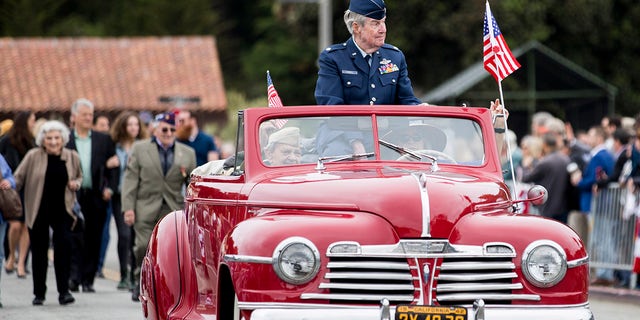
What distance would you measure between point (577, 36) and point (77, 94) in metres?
22.0

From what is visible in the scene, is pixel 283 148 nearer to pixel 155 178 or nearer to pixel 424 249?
pixel 424 249

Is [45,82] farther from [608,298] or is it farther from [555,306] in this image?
[555,306]

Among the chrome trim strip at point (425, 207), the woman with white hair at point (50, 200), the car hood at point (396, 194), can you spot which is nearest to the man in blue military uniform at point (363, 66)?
the car hood at point (396, 194)

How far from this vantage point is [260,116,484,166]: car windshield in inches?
333

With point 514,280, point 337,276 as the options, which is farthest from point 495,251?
point 337,276

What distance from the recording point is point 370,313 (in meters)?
6.92

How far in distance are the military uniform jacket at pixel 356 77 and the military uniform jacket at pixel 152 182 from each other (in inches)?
179

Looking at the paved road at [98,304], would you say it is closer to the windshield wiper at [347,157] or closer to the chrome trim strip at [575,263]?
the windshield wiper at [347,157]

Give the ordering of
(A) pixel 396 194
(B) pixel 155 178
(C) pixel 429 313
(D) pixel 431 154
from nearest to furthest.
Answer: (C) pixel 429 313
(A) pixel 396 194
(D) pixel 431 154
(B) pixel 155 178

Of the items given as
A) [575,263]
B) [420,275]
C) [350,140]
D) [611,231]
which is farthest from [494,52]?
[611,231]

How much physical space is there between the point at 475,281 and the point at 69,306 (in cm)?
704

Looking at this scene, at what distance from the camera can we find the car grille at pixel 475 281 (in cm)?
712

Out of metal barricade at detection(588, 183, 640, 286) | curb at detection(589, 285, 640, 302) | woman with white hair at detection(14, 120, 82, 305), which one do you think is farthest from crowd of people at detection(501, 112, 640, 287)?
woman with white hair at detection(14, 120, 82, 305)

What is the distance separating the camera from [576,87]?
32500 mm
